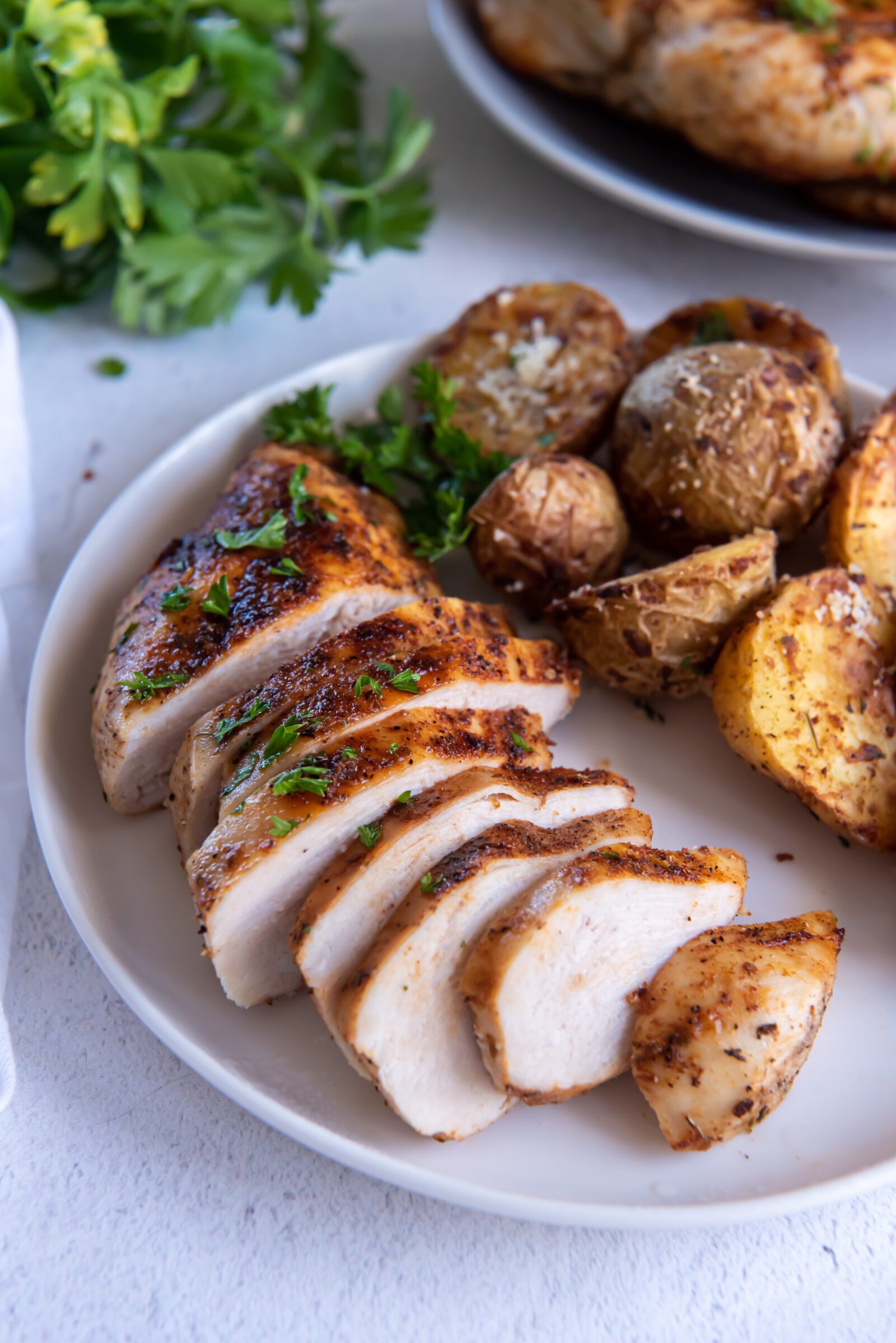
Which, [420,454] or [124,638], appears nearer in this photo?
[124,638]


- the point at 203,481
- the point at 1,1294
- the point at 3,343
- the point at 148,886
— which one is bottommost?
the point at 1,1294

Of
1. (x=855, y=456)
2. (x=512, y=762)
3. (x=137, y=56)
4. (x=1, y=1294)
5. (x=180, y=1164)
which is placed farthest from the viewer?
(x=137, y=56)

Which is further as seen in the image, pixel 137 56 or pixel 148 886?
pixel 137 56

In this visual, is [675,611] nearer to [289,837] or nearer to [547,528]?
[547,528]

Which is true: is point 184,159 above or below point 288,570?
above

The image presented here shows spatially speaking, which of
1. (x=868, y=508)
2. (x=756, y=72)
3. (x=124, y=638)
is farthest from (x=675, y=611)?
(x=756, y=72)

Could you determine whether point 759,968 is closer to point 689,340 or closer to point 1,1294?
point 1,1294

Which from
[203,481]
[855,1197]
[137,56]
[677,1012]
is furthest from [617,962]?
[137,56]
